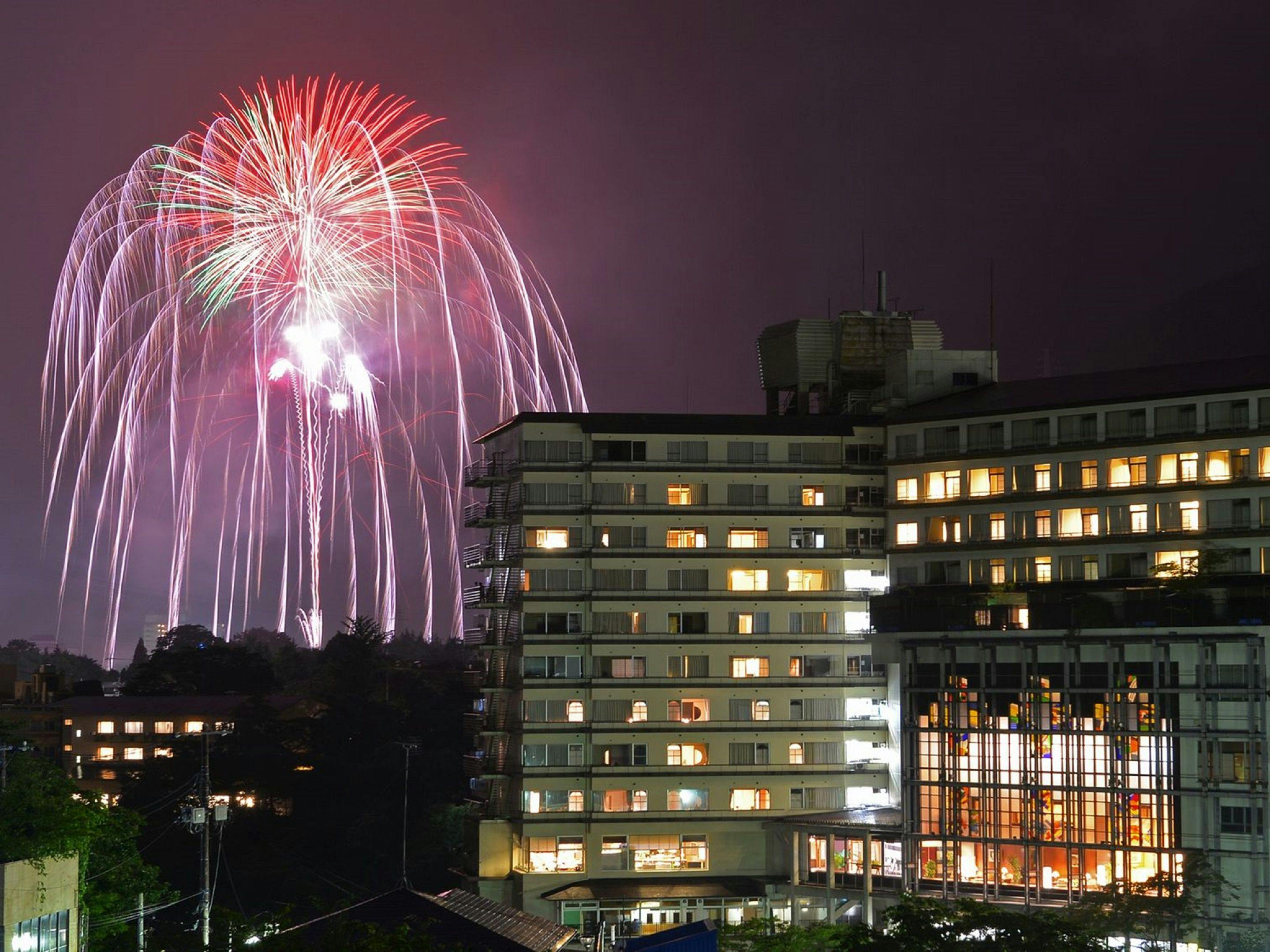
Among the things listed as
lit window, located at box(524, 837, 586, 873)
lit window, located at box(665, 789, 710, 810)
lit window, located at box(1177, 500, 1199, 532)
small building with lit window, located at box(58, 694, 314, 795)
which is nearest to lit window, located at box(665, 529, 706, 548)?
lit window, located at box(665, 789, 710, 810)

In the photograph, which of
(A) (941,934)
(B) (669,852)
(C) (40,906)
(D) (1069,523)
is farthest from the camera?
(B) (669,852)

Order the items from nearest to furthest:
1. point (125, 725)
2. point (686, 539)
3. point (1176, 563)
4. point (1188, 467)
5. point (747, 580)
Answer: point (1176, 563) → point (1188, 467) → point (686, 539) → point (747, 580) → point (125, 725)

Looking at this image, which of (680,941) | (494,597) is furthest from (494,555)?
(680,941)

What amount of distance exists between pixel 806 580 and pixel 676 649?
8.78m

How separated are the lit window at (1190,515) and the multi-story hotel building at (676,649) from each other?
17.5 m

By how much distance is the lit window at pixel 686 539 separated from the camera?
313ft

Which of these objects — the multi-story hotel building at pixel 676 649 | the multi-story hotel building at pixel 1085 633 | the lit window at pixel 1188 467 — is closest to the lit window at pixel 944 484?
the multi-story hotel building at pixel 1085 633

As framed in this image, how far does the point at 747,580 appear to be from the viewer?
95.8 metres

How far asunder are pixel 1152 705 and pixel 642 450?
31775 mm

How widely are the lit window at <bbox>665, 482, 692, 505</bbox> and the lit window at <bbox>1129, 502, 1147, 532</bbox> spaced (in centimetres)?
2462

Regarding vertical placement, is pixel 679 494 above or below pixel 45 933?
above

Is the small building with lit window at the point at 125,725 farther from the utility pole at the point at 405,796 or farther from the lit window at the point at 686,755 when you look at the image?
the lit window at the point at 686,755

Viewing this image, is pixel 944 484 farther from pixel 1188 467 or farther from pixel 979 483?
pixel 1188 467

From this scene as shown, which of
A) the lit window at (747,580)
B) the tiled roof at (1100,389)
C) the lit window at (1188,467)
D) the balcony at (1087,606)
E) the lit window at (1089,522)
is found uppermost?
the tiled roof at (1100,389)
